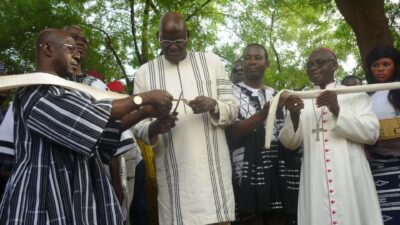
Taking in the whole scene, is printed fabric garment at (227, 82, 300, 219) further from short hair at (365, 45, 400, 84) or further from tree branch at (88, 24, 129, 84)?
tree branch at (88, 24, 129, 84)

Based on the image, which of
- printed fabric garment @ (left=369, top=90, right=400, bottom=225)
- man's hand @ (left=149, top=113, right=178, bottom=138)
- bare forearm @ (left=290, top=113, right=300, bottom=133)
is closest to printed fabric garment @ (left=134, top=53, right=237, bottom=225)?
man's hand @ (left=149, top=113, right=178, bottom=138)

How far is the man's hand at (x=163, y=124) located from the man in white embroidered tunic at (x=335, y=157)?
3.52 feet

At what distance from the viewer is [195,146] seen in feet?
13.3

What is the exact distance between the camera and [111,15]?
593 inches

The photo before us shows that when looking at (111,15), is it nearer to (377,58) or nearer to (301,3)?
(301,3)

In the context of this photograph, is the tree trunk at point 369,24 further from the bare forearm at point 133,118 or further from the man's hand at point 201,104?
the bare forearm at point 133,118

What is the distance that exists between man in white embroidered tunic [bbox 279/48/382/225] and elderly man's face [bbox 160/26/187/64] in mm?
1001

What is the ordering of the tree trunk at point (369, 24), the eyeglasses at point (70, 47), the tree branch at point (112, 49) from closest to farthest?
A: the eyeglasses at point (70, 47) → the tree trunk at point (369, 24) → the tree branch at point (112, 49)

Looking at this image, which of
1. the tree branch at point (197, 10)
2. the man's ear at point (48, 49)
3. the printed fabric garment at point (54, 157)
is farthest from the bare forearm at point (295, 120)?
the tree branch at point (197, 10)

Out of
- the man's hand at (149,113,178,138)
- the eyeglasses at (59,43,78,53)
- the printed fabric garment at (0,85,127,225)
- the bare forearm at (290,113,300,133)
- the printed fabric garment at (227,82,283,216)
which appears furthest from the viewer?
the printed fabric garment at (227,82,283,216)

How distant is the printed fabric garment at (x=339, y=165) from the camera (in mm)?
4164

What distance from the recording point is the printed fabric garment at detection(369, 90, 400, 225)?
14.3ft

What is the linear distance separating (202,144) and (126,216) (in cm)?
111

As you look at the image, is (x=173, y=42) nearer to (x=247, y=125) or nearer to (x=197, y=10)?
(x=247, y=125)
